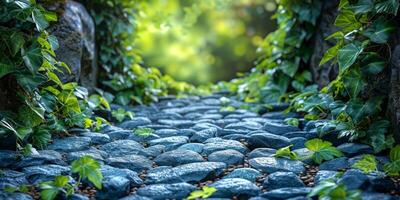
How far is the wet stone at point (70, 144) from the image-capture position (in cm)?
302

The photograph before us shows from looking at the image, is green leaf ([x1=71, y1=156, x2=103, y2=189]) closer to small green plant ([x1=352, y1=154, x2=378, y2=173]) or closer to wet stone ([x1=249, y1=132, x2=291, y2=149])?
wet stone ([x1=249, y1=132, x2=291, y2=149])

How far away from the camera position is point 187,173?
2.58 metres

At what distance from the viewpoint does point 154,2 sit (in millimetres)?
7121

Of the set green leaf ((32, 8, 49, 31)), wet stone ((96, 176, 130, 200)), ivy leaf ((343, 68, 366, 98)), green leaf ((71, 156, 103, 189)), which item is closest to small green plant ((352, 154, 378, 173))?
ivy leaf ((343, 68, 366, 98))

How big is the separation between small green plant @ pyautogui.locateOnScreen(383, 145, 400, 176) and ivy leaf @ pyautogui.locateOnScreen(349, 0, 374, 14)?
2.77ft

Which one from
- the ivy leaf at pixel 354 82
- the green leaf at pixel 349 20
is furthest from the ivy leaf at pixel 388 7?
the ivy leaf at pixel 354 82

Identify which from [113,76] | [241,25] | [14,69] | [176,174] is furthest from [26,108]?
[241,25]

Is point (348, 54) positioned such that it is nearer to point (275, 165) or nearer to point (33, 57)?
point (275, 165)

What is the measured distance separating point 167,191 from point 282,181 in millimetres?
584

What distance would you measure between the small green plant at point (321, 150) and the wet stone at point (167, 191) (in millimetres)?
822

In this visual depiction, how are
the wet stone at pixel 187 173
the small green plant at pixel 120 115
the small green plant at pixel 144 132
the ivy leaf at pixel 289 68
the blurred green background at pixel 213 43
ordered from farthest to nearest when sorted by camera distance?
the blurred green background at pixel 213 43 < the ivy leaf at pixel 289 68 < the small green plant at pixel 120 115 < the small green plant at pixel 144 132 < the wet stone at pixel 187 173

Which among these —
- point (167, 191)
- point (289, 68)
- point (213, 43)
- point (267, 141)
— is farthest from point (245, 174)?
point (213, 43)

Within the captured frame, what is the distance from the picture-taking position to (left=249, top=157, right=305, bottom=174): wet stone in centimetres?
267

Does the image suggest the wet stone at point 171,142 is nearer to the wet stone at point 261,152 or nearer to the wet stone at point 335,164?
the wet stone at point 261,152
